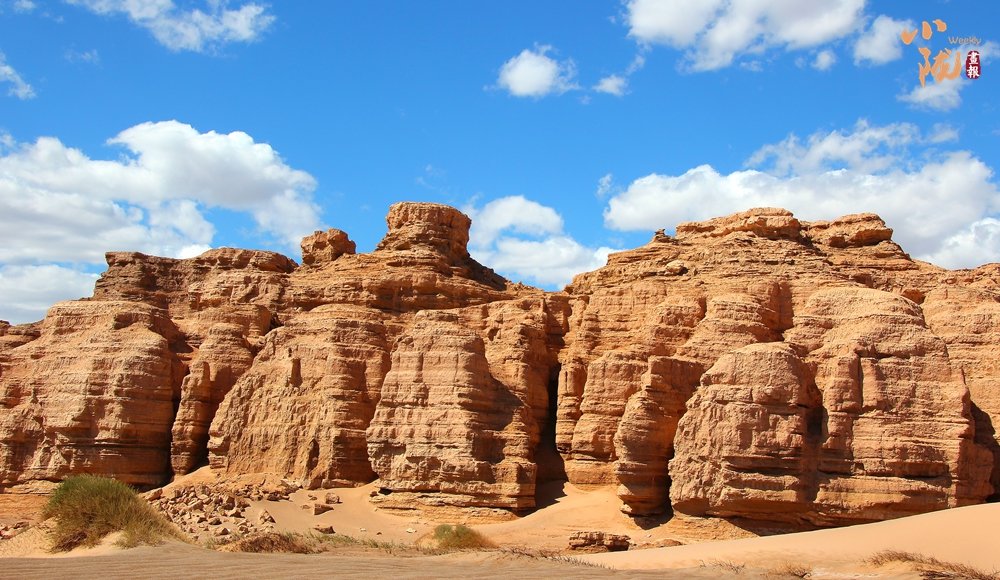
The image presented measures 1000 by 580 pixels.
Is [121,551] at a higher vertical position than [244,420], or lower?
lower

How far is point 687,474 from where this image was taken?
28.7 meters

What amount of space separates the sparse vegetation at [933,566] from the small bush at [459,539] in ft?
32.0

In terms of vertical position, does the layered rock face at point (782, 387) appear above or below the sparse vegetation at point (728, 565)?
above

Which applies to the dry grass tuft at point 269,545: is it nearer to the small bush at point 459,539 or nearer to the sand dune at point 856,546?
the small bush at point 459,539

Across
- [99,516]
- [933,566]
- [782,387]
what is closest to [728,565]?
[933,566]

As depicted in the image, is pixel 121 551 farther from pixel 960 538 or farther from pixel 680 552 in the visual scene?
pixel 960 538

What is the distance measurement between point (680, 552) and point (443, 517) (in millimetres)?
10900

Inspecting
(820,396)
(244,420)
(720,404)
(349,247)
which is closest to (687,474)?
(720,404)

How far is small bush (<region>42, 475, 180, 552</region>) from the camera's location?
2317 cm

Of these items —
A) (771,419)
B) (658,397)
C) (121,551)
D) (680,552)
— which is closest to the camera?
(121,551)

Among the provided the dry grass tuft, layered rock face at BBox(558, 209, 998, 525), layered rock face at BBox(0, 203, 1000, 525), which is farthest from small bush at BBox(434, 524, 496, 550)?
layered rock face at BBox(558, 209, 998, 525)

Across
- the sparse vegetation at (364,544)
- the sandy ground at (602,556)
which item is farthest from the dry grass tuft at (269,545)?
the sparse vegetation at (364,544)

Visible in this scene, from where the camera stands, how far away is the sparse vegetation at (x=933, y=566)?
715 inches

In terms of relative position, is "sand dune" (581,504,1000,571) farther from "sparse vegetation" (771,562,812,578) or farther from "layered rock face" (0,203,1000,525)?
"layered rock face" (0,203,1000,525)
